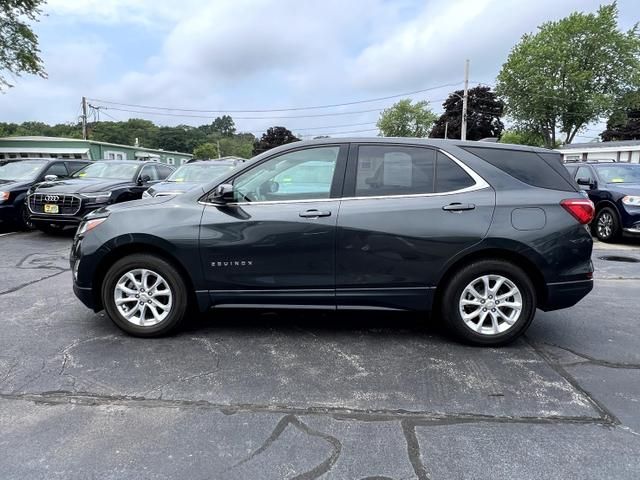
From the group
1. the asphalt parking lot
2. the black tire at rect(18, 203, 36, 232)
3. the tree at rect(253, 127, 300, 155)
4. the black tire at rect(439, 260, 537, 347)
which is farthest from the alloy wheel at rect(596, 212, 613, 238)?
the tree at rect(253, 127, 300, 155)

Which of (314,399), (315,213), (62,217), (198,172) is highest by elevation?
(198,172)

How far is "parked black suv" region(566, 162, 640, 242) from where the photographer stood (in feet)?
30.6

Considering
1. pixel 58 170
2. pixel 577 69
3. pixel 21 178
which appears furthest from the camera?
pixel 577 69

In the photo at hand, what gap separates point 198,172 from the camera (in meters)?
10.1

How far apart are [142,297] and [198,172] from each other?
21.2ft

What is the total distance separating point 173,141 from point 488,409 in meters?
91.4

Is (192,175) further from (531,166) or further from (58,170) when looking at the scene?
(531,166)

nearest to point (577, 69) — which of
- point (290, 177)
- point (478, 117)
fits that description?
point (478, 117)

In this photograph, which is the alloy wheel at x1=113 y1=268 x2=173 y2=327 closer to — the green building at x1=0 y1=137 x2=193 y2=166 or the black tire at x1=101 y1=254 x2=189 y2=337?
the black tire at x1=101 y1=254 x2=189 y2=337

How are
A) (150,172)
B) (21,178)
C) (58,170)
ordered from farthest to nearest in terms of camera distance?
(150,172) → (58,170) → (21,178)

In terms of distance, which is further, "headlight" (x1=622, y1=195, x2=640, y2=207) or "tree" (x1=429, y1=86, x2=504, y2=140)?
"tree" (x1=429, y1=86, x2=504, y2=140)

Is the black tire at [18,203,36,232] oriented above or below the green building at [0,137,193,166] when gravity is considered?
below

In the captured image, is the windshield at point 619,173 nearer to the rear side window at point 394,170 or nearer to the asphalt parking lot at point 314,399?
the asphalt parking lot at point 314,399

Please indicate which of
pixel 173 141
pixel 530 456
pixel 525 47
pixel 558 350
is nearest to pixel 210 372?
pixel 530 456
